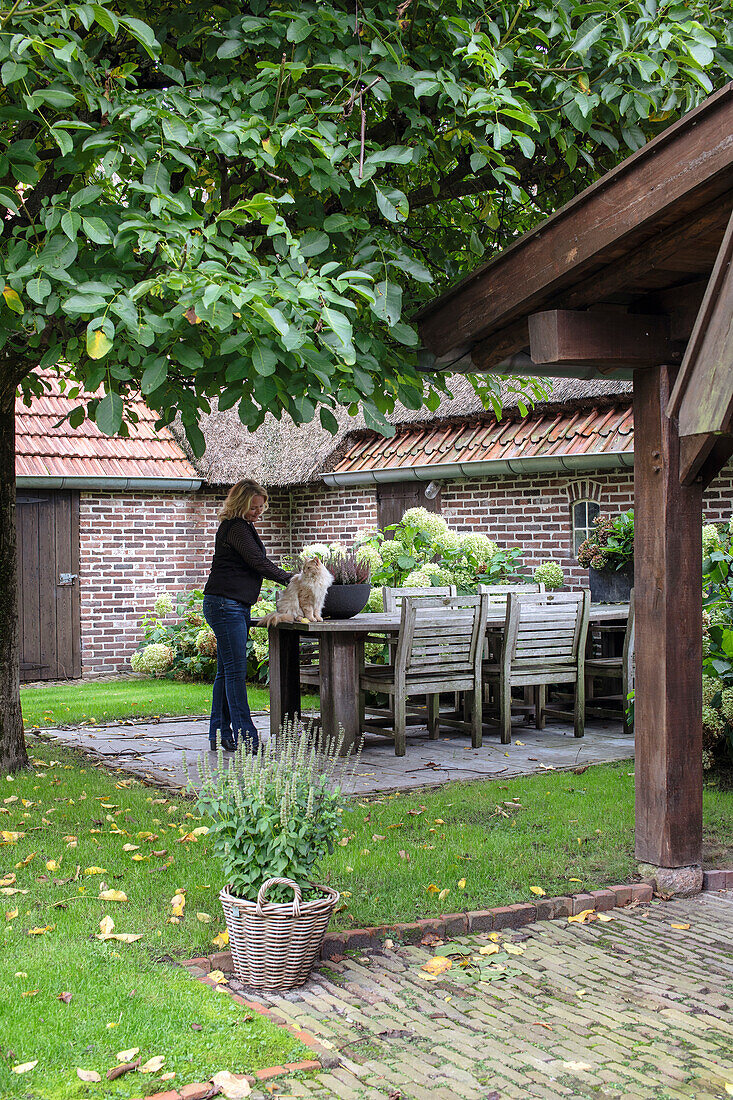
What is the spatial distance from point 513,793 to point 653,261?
3.15 m

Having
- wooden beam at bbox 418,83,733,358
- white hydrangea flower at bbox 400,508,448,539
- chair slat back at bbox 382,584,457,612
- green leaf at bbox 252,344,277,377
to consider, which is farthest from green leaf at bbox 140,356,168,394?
white hydrangea flower at bbox 400,508,448,539

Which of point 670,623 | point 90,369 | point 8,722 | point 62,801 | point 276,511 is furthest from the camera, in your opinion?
point 276,511

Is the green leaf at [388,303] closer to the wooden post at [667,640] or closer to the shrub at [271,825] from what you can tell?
the wooden post at [667,640]

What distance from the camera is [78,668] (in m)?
12.3

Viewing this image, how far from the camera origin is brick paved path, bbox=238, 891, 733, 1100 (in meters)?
2.78

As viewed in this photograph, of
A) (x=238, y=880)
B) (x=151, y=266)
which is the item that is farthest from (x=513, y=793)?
(x=151, y=266)

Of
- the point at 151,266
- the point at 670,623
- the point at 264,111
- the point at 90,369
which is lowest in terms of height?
the point at 670,623

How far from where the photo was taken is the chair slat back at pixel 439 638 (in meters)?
7.05

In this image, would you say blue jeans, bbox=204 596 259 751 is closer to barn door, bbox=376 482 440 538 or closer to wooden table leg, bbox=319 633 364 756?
wooden table leg, bbox=319 633 364 756

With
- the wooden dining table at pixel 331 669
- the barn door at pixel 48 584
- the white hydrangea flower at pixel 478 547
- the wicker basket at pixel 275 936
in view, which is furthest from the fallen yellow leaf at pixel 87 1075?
the barn door at pixel 48 584

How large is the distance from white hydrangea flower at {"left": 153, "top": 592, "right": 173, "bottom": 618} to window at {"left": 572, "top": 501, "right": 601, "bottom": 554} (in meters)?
4.92

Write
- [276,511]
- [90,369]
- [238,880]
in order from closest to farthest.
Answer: [238,880] < [90,369] < [276,511]

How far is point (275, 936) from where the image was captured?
10.9 feet

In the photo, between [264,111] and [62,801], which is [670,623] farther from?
[62,801]
